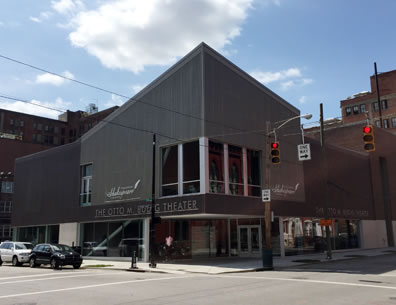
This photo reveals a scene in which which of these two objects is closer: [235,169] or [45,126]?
[235,169]

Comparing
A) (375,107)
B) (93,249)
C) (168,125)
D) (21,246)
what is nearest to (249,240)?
(168,125)

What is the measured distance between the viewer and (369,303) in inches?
400

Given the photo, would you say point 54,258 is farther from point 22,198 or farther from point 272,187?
point 22,198

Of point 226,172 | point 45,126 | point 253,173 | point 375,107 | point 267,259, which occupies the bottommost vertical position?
point 267,259

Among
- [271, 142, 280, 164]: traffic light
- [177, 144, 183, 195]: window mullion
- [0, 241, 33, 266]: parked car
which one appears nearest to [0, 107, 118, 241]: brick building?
[0, 241, 33, 266]: parked car

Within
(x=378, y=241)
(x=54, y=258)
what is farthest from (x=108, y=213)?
(x=378, y=241)

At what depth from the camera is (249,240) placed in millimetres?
31531

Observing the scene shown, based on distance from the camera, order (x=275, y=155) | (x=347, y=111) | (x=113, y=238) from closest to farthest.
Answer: (x=275, y=155) < (x=113, y=238) < (x=347, y=111)

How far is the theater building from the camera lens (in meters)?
26.6

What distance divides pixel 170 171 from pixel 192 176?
190cm

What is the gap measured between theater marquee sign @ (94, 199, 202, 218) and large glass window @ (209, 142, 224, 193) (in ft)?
5.31

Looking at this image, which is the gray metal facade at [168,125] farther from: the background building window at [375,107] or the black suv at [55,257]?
the background building window at [375,107]

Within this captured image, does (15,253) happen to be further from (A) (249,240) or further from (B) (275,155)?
(B) (275,155)

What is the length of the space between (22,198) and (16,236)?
178 inches
